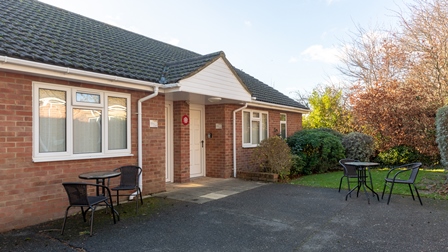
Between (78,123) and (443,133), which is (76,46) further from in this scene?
(443,133)

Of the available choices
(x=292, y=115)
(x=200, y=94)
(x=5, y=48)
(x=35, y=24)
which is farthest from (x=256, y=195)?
(x=292, y=115)

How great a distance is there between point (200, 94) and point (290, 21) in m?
10.0

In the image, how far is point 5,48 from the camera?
4.47 meters

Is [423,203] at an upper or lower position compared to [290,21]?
lower

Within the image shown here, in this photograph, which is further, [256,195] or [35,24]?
[256,195]

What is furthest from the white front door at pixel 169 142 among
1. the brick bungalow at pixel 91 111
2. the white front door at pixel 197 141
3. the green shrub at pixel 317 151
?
the green shrub at pixel 317 151

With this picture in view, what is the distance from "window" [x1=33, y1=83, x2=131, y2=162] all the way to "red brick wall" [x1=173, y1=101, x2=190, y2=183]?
2.41m

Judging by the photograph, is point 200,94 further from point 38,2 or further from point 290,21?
point 290,21

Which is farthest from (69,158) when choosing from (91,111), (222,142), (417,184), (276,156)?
(417,184)

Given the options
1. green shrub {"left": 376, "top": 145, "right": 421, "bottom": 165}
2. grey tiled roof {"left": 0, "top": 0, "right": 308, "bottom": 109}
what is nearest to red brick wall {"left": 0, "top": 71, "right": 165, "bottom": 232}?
grey tiled roof {"left": 0, "top": 0, "right": 308, "bottom": 109}

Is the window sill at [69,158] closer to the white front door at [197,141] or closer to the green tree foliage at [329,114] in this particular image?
the white front door at [197,141]

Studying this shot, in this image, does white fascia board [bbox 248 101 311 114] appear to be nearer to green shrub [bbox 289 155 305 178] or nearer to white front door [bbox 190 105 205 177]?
white front door [bbox 190 105 205 177]

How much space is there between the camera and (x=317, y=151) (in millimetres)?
11109

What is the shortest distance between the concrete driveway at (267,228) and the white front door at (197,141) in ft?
9.77
